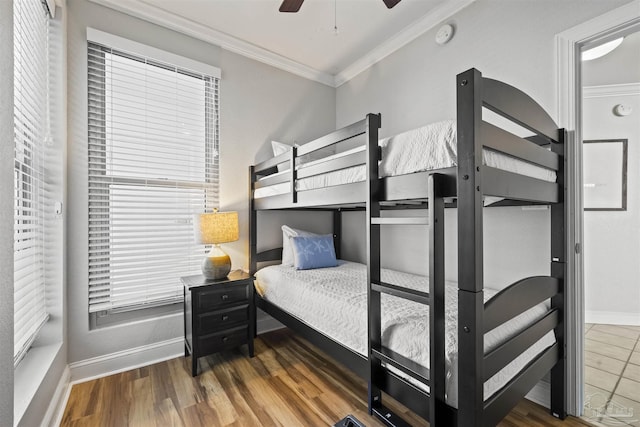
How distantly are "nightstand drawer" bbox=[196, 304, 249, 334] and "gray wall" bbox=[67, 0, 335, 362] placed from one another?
19.8 inches

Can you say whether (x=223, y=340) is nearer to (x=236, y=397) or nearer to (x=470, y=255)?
(x=236, y=397)

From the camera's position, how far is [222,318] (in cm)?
221

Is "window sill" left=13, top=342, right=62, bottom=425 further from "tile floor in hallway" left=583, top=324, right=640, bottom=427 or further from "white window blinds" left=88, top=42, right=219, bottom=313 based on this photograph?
"tile floor in hallway" left=583, top=324, right=640, bottom=427

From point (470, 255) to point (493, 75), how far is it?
5.62 ft

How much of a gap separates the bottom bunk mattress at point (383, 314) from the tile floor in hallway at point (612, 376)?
1.80 ft

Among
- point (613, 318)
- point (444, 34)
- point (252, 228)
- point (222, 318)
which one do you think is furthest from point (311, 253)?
point (613, 318)

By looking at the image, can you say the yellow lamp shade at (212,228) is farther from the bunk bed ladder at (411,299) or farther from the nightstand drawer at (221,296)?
the bunk bed ladder at (411,299)

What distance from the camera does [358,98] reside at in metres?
3.28

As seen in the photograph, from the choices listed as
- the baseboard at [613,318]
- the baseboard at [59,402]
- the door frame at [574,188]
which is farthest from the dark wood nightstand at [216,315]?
the baseboard at [613,318]

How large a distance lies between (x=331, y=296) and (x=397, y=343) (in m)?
0.56

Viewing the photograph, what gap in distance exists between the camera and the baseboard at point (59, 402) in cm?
155

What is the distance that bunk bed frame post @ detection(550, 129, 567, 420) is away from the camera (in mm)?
→ 1634

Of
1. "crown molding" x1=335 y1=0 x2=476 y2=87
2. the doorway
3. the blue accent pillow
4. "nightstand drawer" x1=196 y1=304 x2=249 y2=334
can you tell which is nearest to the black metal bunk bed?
"nightstand drawer" x1=196 y1=304 x2=249 y2=334

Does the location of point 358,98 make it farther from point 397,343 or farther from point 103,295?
point 103,295
